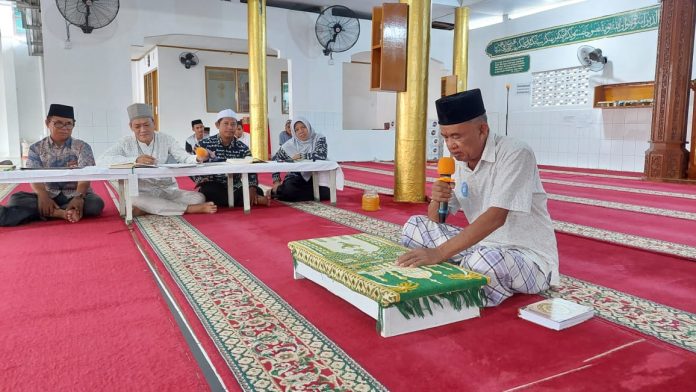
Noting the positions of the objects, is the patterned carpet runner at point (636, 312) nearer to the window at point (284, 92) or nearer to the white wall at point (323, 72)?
the white wall at point (323, 72)

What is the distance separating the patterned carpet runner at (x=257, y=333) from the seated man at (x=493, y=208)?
462 millimetres

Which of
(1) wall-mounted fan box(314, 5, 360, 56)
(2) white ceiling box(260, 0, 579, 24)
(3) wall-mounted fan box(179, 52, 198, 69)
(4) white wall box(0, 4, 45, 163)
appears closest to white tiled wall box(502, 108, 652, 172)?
(2) white ceiling box(260, 0, 579, 24)

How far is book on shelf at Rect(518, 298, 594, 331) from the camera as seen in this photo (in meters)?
1.73

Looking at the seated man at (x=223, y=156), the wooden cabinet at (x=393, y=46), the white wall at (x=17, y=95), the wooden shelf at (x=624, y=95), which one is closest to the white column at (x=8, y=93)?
the white wall at (x=17, y=95)

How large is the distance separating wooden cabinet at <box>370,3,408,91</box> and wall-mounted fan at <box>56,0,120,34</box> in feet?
14.3

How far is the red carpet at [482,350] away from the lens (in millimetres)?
1395

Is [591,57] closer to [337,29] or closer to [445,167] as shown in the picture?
[337,29]

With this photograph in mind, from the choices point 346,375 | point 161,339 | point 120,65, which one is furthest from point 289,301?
point 120,65

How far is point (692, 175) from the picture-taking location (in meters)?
6.43

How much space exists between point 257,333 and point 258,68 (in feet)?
22.0

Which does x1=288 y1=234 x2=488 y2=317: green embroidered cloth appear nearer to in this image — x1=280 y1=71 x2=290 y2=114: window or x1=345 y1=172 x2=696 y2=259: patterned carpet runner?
x1=345 y1=172 x2=696 y2=259: patterned carpet runner

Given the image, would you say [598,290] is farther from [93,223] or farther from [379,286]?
[93,223]

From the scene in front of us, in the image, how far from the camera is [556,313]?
5.85ft

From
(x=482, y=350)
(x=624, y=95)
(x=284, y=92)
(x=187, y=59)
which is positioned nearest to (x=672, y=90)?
(x=624, y=95)
